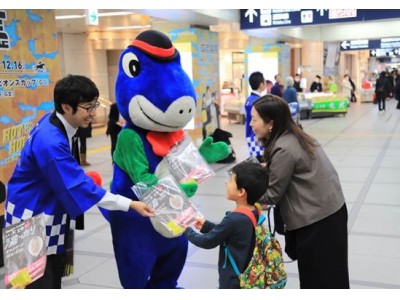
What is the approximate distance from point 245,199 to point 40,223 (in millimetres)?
1004

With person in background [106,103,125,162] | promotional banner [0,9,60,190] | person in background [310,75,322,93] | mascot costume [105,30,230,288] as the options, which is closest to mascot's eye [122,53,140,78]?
mascot costume [105,30,230,288]

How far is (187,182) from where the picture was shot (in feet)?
8.70

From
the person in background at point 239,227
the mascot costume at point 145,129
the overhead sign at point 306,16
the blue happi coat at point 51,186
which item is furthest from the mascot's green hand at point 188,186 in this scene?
the overhead sign at point 306,16

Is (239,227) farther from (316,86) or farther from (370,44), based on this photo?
(370,44)

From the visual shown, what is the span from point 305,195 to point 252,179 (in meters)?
0.30

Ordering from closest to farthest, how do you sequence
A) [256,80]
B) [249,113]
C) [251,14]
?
[249,113] → [256,80] → [251,14]

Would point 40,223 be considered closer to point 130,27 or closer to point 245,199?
point 245,199

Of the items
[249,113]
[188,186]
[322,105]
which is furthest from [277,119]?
[322,105]

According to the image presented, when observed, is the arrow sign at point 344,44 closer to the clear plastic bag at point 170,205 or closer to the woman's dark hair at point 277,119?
the woman's dark hair at point 277,119

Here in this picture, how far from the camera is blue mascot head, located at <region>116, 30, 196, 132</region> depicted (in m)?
2.71

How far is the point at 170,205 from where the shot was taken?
246 cm

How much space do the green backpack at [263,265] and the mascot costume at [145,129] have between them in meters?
0.46

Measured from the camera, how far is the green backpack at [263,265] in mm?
2416

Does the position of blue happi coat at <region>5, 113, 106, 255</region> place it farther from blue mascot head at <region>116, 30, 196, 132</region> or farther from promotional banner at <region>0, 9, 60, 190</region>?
promotional banner at <region>0, 9, 60, 190</region>
